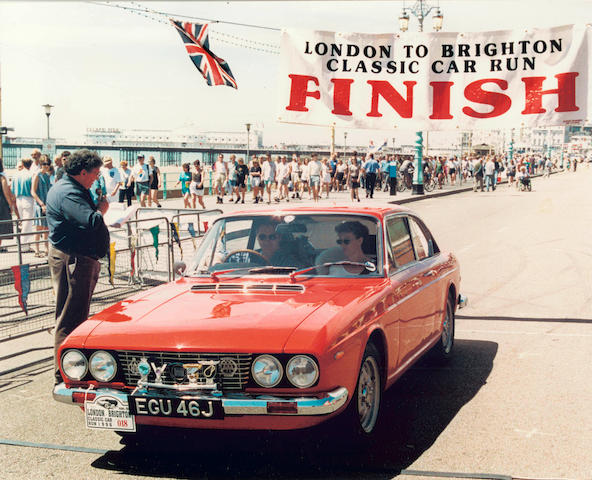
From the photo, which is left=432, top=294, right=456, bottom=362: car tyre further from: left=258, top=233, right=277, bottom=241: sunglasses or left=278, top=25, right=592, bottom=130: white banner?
left=278, top=25, right=592, bottom=130: white banner

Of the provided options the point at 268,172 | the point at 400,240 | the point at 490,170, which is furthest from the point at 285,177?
the point at 400,240

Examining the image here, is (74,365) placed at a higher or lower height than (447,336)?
higher

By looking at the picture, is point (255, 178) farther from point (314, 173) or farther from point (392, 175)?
point (392, 175)

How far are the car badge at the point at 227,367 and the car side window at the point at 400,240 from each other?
1.93 metres

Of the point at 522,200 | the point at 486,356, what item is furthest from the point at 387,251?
the point at 522,200

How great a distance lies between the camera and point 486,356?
7078 millimetres

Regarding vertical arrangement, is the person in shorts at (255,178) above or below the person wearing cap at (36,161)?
below

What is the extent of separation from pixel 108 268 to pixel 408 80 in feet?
13.8

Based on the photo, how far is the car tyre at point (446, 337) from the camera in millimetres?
6789

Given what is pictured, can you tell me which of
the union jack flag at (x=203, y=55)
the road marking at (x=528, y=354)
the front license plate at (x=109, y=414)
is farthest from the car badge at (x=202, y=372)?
the union jack flag at (x=203, y=55)

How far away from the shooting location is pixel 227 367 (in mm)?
4160

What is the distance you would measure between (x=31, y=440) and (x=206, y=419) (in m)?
1.51

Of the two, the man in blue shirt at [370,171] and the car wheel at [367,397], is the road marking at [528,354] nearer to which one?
the car wheel at [367,397]

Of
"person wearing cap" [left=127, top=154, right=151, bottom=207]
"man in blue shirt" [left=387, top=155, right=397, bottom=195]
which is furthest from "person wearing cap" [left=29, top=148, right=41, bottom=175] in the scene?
"man in blue shirt" [left=387, top=155, right=397, bottom=195]
